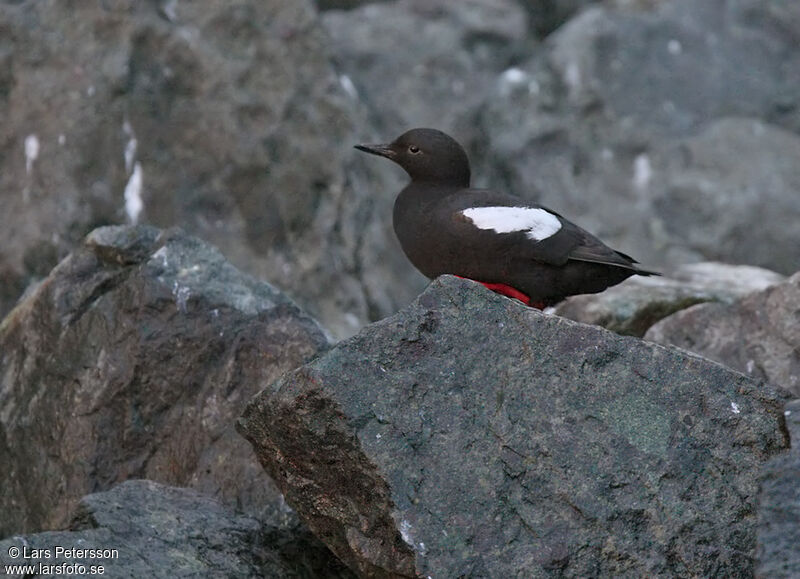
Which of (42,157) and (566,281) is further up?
(566,281)

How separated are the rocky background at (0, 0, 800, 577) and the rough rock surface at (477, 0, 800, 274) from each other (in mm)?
20

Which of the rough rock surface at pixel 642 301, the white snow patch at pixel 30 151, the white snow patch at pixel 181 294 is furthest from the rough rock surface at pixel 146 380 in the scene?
the white snow patch at pixel 30 151

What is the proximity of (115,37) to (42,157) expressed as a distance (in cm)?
91

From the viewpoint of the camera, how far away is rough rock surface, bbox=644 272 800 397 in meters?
5.16

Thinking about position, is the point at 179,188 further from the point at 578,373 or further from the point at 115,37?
the point at 578,373

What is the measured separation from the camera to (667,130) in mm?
9047

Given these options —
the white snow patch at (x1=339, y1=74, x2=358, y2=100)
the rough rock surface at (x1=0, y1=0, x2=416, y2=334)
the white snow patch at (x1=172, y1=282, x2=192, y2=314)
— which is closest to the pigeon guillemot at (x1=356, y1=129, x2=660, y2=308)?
the white snow patch at (x1=172, y1=282, x2=192, y2=314)

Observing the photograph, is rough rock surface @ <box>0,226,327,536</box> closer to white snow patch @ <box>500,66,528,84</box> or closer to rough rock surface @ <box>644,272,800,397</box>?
rough rock surface @ <box>644,272,800,397</box>

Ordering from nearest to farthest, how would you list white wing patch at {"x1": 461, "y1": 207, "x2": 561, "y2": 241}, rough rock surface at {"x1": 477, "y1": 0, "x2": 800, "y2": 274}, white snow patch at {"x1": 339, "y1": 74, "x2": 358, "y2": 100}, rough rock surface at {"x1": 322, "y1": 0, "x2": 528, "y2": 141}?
white wing patch at {"x1": 461, "y1": 207, "x2": 561, "y2": 241}
white snow patch at {"x1": 339, "y1": 74, "x2": 358, "y2": 100}
rough rock surface at {"x1": 477, "y1": 0, "x2": 800, "y2": 274}
rough rock surface at {"x1": 322, "y1": 0, "x2": 528, "y2": 141}

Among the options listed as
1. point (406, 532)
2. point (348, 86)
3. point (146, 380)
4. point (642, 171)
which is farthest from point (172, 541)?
point (642, 171)

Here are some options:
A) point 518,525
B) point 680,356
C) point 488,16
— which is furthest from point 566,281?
point 488,16

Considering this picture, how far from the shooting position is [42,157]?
25.1 feet

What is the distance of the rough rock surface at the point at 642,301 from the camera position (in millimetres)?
6332

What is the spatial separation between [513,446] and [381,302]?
414 centimetres
